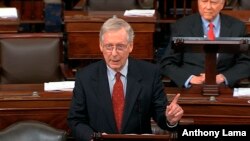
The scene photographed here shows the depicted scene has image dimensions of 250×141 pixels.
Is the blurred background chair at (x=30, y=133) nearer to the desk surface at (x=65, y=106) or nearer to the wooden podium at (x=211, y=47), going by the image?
the desk surface at (x=65, y=106)

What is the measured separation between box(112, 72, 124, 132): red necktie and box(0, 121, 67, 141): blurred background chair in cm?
28

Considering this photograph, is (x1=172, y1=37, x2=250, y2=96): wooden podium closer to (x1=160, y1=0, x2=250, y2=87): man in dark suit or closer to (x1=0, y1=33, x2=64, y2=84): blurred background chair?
(x1=160, y1=0, x2=250, y2=87): man in dark suit

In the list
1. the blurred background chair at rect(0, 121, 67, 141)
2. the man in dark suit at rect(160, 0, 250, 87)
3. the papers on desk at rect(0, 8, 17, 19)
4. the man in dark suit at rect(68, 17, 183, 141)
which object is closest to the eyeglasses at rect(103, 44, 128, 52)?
the man in dark suit at rect(68, 17, 183, 141)

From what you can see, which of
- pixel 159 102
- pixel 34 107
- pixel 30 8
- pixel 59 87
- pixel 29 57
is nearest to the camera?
pixel 159 102

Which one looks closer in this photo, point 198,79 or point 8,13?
point 198,79

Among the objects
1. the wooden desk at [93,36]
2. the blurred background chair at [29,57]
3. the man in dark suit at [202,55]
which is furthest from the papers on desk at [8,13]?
the man in dark suit at [202,55]

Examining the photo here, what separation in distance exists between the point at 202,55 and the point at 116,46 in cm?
120

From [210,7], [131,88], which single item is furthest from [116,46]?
[210,7]

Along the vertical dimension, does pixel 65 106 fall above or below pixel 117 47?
below

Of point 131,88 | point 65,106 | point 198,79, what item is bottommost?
point 65,106

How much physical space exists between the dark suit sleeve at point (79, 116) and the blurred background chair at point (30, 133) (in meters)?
0.07

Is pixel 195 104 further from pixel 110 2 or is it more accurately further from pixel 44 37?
pixel 110 2

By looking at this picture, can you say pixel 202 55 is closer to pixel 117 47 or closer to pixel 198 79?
pixel 198 79

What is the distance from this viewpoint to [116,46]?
3275mm
